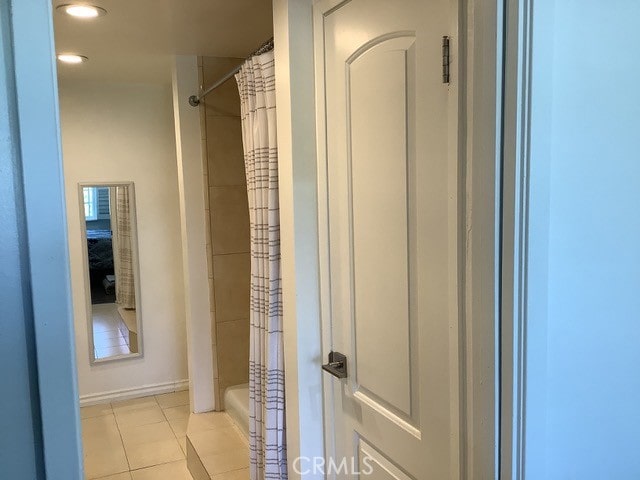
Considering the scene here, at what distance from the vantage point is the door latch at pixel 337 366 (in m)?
1.68

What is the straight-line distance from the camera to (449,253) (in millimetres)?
1210

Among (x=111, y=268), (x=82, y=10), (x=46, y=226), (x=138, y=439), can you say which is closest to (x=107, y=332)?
(x=111, y=268)

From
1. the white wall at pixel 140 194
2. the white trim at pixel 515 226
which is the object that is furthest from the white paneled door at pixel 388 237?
the white wall at pixel 140 194

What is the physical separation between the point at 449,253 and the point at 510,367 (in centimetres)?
30

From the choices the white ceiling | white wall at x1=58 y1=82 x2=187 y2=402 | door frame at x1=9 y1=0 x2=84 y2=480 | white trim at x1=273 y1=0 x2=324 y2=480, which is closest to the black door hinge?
white trim at x1=273 y1=0 x2=324 y2=480

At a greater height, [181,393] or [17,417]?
[17,417]

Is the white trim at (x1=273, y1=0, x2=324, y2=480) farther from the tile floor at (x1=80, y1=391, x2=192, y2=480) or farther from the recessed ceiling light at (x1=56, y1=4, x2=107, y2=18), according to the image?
the tile floor at (x1=80, y1=391, x2=192, y2=480)

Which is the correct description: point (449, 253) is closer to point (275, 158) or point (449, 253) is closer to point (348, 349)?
point (348, 349)

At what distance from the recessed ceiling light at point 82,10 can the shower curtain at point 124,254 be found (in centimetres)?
168

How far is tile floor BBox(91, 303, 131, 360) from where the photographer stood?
3771 millimetres

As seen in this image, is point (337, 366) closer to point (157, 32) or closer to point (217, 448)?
point (217, 448)

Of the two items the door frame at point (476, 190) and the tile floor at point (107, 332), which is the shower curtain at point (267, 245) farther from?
the tile floor at point (107, 332)

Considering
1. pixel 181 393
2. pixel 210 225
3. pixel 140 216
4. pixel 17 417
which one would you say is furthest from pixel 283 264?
pixel 181 393

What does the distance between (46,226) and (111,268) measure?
10.6 feet
